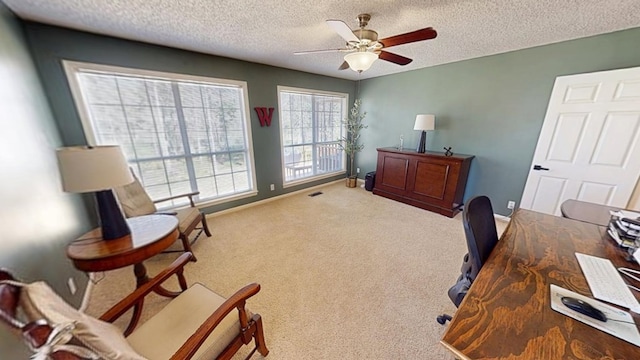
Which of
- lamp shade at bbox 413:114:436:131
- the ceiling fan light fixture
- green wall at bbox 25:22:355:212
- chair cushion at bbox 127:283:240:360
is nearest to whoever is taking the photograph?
chair cushion at bbox 127:283:240:360

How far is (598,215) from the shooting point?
167 cm

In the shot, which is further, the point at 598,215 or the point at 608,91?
the point at 608,91

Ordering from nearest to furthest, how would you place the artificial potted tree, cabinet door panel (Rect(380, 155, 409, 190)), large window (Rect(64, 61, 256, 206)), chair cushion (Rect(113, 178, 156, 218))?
chair cushion (Rect(113, 178, 156, 218))
large window (Rect(64, 61, 256, 206))
cabinet door panel (Rect(380, 155, 409, 190))
the artificial potted tree

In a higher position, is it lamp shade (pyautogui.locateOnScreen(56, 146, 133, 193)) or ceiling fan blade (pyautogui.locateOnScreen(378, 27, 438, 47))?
ceiling fan blade (pyautogui.locateOnScreen(378, 27, 438, 47))

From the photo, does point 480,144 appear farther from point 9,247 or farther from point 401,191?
point 9,247

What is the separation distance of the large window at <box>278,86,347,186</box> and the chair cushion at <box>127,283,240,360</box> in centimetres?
298

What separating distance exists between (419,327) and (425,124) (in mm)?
2857

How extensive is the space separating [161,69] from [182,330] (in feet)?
9.34

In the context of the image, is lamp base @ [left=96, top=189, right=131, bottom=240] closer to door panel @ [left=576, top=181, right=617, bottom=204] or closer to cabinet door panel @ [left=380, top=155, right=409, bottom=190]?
cabinet door panel @ [left=380, top=155, right=409, bottom=190]

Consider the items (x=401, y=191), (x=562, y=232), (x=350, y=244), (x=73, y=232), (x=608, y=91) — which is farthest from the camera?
(x=401, y=191)

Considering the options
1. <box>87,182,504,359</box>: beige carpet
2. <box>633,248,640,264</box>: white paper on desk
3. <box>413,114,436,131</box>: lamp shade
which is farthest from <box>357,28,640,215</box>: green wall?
<box>633,248,640,264</box>: white paper on desk

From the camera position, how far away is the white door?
219cm

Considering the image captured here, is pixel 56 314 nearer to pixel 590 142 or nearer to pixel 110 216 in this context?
pixel 110 216

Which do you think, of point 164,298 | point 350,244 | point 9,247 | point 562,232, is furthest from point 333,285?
point 9,247
